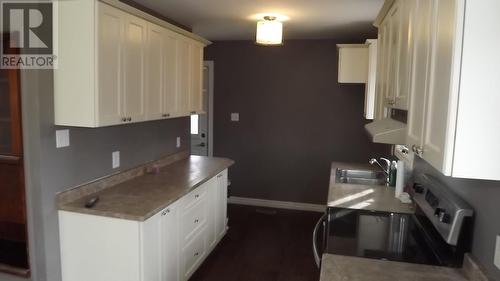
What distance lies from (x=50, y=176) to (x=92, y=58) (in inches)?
30.9

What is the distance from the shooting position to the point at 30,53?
218 cm

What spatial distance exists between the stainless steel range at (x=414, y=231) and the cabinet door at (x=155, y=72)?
5.32ft

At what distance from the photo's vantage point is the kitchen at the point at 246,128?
1257 mm

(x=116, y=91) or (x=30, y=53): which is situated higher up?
(x=30, y=53)

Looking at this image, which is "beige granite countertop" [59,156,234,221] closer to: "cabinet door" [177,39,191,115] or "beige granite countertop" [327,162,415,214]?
"cabinet door" [177,39,191,115]

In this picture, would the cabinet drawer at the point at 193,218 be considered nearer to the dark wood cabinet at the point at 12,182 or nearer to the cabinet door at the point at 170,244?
the cabinet door at the point at 170,244

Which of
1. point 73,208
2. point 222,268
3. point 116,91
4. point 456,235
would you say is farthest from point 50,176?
point 456,235

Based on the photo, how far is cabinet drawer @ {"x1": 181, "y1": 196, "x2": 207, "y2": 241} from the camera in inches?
113

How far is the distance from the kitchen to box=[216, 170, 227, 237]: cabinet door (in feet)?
0.05

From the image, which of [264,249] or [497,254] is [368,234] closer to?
[497,254]

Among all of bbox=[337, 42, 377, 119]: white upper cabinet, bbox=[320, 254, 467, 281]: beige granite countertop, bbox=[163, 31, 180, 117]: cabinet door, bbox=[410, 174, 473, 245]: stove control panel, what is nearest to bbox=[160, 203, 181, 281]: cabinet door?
bbox=[163, 31, 180, 117]: cabinet door

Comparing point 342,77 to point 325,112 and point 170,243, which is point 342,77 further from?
point 170,243

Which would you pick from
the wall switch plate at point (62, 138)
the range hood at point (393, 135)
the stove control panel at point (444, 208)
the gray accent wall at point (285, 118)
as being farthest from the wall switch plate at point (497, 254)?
the gray accent wall at point (285, 118)

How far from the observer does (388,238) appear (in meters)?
2.00
